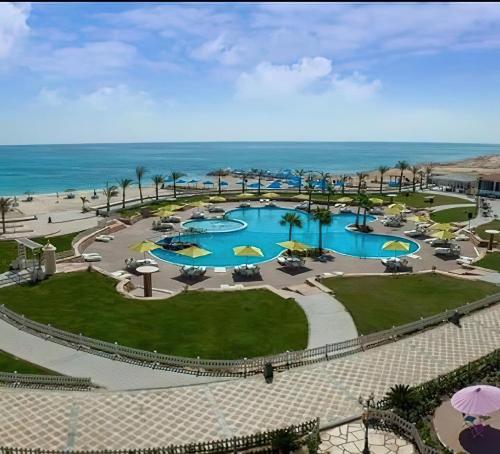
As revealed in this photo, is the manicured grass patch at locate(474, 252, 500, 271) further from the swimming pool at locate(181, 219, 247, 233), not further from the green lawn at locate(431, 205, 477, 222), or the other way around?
the swimming pool at locate(181, 219, 247, 233)

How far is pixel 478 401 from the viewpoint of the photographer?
14.0m

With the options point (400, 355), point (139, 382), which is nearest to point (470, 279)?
point (400, 355)

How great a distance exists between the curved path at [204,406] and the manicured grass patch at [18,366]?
50.2 inches

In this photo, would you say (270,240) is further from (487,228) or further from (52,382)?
(52,382)

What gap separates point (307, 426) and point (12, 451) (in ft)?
28.6

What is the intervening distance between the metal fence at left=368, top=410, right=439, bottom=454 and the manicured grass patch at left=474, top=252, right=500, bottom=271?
23577 millimetres

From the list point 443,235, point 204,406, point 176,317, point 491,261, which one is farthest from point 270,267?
point 204,406

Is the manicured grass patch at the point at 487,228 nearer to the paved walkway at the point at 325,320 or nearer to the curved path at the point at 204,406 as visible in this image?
the paved walkway at the point at 325,320

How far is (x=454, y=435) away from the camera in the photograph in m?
14.6

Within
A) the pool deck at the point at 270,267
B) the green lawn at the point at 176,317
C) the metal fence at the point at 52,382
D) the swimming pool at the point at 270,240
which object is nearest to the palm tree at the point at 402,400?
the green lawn at the point at 176,317

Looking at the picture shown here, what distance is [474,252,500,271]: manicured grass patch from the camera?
114 ft

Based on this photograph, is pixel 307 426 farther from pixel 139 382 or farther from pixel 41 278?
pixel 41 278

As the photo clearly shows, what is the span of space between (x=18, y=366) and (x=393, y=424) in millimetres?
14474

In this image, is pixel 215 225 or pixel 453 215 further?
pixel 453 215
